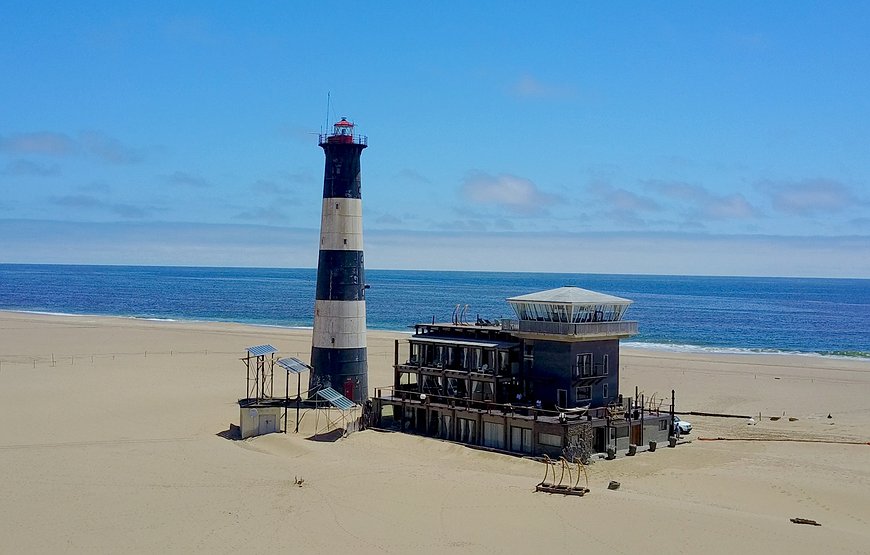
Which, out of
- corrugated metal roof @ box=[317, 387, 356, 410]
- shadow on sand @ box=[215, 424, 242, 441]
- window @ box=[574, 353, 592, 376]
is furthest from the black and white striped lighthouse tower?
window @ box=[574, 353, 592, 376]

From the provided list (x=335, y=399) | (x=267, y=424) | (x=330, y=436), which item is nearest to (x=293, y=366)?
(x=335, y=399)

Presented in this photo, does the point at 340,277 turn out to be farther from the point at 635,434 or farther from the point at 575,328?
the point at 635,434

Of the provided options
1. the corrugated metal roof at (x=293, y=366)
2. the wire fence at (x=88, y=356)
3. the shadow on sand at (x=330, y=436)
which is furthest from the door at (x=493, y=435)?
the wire fence at (x=88, y=356)

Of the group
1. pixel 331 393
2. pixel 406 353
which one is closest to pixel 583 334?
pixel 331 393

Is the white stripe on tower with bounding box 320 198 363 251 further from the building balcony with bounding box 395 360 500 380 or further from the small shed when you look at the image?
the small shed

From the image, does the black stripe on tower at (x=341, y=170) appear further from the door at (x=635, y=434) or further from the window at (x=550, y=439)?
the door at (x=635, y=434)

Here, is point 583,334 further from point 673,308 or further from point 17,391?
point 673,308
